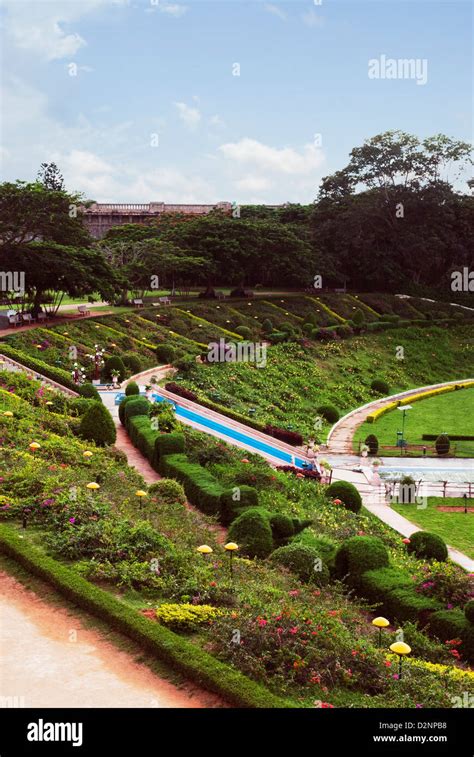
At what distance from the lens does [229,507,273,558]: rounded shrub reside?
2134cm

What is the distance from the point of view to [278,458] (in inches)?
1396

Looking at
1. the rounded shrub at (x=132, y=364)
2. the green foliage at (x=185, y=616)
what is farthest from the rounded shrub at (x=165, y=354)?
the green foliage at (x=185, y=616)

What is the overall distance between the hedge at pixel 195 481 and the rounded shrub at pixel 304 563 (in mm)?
4412

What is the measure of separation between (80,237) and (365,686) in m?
45.6

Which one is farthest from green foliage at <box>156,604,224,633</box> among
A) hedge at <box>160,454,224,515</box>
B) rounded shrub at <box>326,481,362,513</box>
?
rounded shrub at <box>326,481,362,513</box>

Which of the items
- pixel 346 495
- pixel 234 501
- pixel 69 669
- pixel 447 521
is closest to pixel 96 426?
pixel 234 501

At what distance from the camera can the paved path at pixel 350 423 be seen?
40.6 metres

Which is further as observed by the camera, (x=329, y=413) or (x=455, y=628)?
(x=329, y=413)

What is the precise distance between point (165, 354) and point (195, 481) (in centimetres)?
2402

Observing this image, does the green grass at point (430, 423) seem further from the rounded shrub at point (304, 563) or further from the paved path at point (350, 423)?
the rounded shrub at point (304, 563)

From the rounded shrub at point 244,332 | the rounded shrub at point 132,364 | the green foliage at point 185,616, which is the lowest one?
the green foliage at point 185,616

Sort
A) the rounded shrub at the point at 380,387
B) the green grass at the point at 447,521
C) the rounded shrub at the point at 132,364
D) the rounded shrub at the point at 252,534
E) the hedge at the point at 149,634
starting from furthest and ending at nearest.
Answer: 1. the rounded shrub at the point at 380,387
2. the rounded shrub at the point at 132,364
3. the green grass at the point at 447,521
4. the rounded shrub at the point at 252,534
5. the hedge at the point at 149,634

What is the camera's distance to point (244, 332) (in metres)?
57.4

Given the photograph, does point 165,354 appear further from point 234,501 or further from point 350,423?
point 234,501
